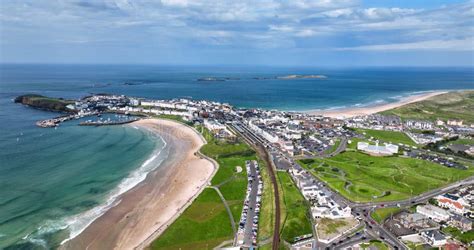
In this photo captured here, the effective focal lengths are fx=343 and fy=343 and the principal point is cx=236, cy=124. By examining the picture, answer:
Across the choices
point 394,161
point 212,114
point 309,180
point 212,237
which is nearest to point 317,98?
point 212,114

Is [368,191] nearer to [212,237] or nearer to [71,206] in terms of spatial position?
[212,237]

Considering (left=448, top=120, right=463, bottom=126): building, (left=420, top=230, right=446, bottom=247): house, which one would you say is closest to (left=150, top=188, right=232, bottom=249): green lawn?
(left=420, top=230, right=446, bottom=247): house

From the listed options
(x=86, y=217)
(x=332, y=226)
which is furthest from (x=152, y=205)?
(x=332, y=226)

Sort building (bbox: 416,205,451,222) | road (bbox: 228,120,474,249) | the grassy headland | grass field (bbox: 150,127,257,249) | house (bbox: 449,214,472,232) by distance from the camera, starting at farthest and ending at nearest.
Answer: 1. the grassy headland
2. building (bbox: 416,205,451,222)
3. house (bbox: 449,214,472,232)
4. road (bbox: 228,120,474,249)
5. grass field (bbox: 150,127,257,249)

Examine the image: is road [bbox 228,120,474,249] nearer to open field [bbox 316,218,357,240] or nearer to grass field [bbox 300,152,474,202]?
grass field [bbox 300,152,474,202]

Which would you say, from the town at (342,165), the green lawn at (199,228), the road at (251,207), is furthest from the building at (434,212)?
the green lawn at (199,228)

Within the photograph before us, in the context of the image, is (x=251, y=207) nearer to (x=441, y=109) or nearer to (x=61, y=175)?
(x=61, y=175)
